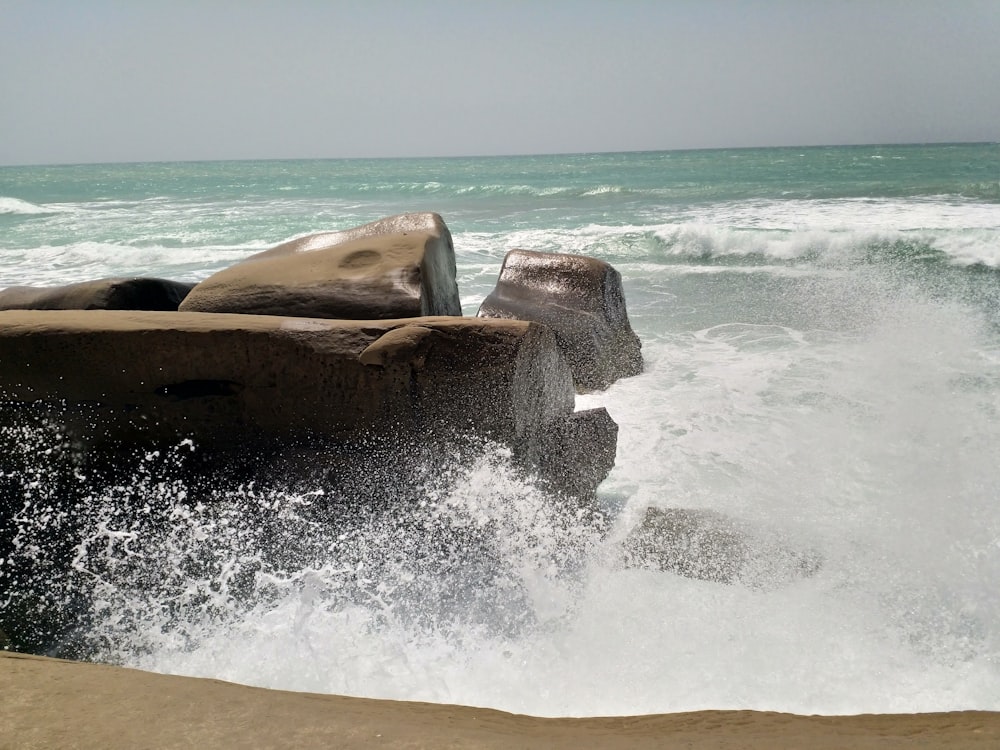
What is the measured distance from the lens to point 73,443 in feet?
9.10

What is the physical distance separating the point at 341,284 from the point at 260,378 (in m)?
0.70

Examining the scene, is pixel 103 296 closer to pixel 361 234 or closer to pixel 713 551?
pixel 361 234

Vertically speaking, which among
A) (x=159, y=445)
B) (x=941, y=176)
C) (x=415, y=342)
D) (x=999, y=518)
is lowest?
(x=999, y=518)

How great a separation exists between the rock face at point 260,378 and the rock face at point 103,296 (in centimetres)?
98

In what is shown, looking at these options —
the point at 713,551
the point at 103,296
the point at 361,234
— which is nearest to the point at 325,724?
the point at 713,551

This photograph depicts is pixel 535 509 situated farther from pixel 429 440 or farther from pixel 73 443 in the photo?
pixel 73 443

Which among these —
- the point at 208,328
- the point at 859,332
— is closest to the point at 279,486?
the point at 208,328

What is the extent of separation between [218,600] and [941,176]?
27.4 m

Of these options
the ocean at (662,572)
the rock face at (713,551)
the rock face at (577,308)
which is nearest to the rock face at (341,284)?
the ocean at (662,572)

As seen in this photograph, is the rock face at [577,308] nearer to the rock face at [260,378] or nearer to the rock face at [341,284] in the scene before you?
the rock face at [341,284]

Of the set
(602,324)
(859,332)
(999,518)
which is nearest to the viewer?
(999,518)

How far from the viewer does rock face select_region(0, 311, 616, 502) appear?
106 inches

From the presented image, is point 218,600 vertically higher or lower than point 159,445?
lower

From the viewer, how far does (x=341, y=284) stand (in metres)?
3.28
